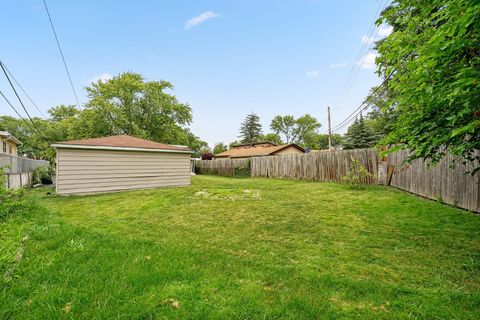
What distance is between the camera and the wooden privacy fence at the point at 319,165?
9562 millimetres

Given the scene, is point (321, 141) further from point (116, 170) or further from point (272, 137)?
point (116, 170)

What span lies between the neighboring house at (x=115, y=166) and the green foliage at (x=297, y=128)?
4676cm

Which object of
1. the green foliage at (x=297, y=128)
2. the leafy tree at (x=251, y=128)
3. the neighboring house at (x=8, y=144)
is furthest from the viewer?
the green foliage at (x=297, y=128)

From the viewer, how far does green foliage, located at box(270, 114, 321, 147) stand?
54.6m

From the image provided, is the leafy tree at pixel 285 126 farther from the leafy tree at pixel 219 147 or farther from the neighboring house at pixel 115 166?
the neighboring house at pixel 115 166

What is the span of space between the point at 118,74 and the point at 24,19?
16.3 m

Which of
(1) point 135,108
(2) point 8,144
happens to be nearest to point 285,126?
(1) point 135,108

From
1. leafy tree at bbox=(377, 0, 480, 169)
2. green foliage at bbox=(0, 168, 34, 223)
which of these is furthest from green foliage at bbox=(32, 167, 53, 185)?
leafy tree at bbox=(377, 0, 480, 169)

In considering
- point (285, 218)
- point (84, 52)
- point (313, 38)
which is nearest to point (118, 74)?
point (84, 52)

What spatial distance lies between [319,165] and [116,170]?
31.6 ft

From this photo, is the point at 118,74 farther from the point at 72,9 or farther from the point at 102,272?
the point at 102,272

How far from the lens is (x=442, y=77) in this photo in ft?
8.87

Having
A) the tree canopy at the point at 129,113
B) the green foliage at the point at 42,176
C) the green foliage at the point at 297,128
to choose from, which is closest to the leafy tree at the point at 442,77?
the green foliage at the point at 42,176

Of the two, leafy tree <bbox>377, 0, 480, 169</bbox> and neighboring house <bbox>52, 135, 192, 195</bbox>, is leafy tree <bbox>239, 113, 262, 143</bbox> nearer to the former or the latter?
neighboring house <bbox>52, 135, 192, 195</bbox>
